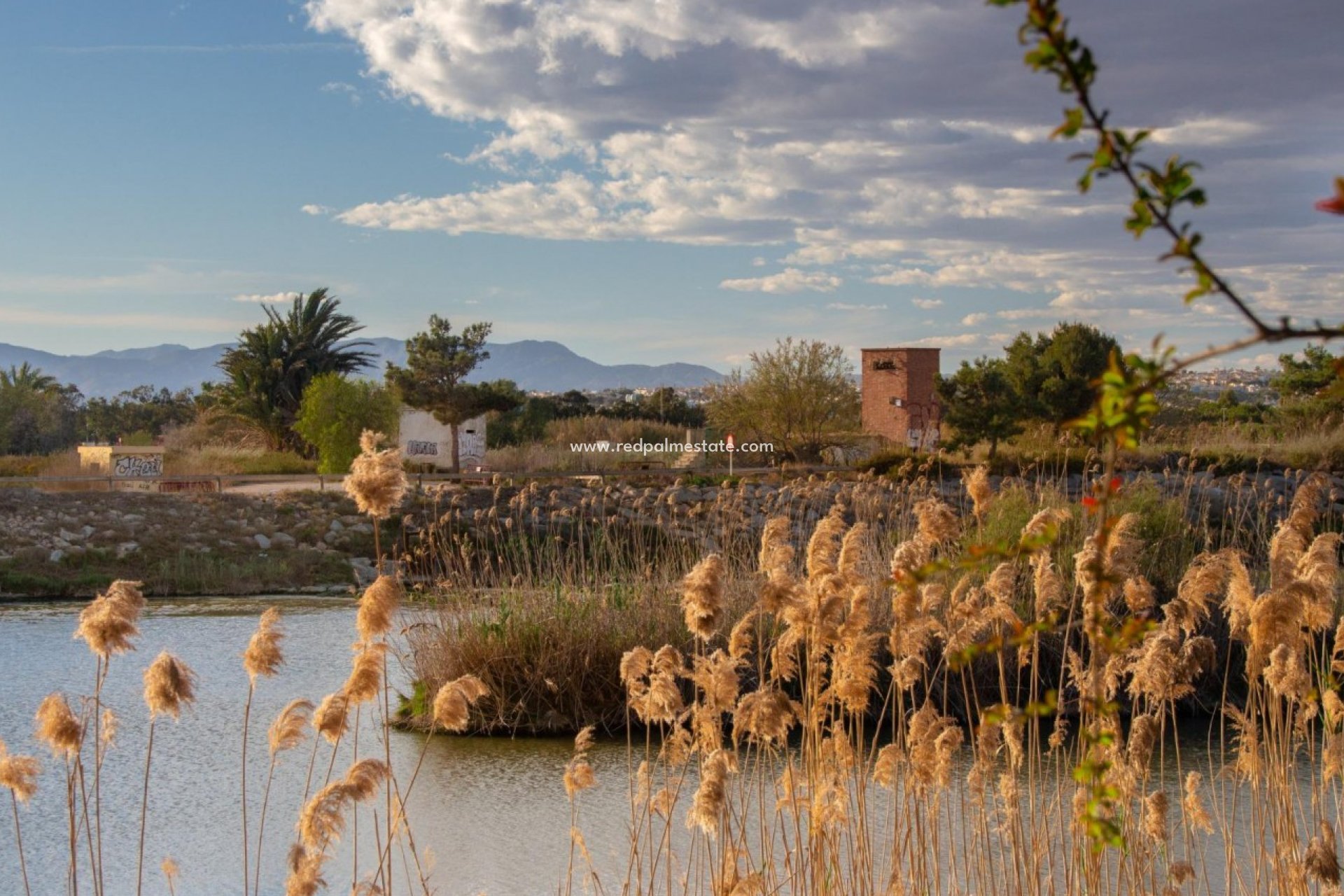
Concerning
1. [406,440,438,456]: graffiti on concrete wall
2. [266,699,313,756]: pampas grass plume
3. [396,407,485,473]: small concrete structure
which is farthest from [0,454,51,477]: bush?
[266,699,313,756]: pampas grass plume

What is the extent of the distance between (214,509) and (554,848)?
1463 cm

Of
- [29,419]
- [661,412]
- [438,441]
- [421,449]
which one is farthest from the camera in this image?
[661,412]

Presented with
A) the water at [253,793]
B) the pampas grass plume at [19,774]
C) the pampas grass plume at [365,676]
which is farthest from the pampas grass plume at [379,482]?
the water at [253,793]

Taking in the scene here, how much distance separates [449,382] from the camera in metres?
29.6

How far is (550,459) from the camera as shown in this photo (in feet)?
94.0

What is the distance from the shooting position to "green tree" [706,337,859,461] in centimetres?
2891

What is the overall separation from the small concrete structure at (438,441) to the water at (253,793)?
17390 mm

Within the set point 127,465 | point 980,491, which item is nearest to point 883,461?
point 127,465

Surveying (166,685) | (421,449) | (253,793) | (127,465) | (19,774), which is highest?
(421,449)

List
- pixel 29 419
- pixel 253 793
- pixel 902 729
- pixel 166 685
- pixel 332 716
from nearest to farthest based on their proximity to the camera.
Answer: pixel 166 685
pixel 332 716
pixel 902 729
pixel 253 793
pixel 29 419

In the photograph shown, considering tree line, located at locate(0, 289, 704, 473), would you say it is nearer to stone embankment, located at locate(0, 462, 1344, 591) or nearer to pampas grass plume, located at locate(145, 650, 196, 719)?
stone embankment, located at locate(0, 462, 1344, 591)

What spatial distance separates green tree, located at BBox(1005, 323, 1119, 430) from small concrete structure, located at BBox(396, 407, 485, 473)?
440 inches

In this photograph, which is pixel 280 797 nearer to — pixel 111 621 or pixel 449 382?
pixel 111 621

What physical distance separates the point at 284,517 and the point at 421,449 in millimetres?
10884
